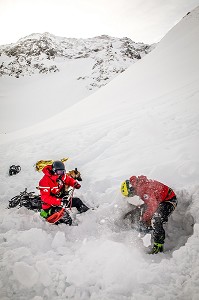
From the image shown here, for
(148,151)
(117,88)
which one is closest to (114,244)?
(148,151)

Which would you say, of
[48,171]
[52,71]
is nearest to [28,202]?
[48,171]

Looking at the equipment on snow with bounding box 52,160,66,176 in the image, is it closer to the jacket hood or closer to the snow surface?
the jacket hood

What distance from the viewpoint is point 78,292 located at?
317 cm

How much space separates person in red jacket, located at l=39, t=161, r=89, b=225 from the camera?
503 cm

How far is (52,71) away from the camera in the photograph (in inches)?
2215

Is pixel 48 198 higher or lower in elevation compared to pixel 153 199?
higher

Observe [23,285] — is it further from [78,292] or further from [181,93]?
[181,93]

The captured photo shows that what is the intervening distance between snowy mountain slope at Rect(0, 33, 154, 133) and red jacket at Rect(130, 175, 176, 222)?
28529mm

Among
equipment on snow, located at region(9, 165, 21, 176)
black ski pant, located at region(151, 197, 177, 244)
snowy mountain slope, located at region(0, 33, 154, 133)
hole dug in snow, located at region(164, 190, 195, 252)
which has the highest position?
snowy mountain slope, located at region(0, 33, 154, 133)

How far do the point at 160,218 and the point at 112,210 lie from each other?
1314 millimetres

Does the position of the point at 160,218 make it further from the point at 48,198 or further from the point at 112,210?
the point at 48,198

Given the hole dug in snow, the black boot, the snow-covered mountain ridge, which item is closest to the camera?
the hole dug in snow

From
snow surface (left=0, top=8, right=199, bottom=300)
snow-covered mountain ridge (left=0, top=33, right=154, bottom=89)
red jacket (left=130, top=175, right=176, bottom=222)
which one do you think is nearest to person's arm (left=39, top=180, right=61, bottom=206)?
snow surface (left=0, top=8, right=199, bottom=300)

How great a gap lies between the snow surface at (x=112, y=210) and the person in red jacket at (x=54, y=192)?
0.23 m
